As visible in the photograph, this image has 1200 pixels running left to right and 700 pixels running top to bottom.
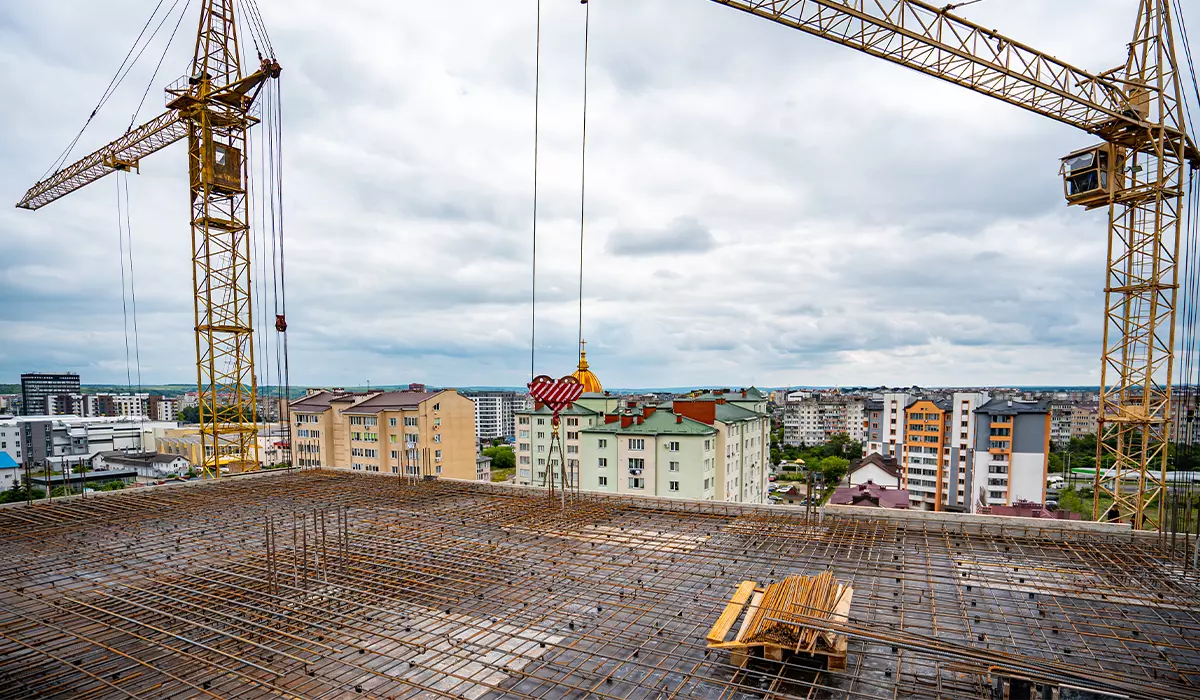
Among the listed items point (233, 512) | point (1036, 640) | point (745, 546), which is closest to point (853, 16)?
point (745, 546)

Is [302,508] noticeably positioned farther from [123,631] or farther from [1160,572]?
[1160,572]

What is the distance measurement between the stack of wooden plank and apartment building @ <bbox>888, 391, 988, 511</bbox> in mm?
44955

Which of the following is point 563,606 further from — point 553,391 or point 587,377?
point 587,377

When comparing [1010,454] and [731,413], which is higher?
[731,413]

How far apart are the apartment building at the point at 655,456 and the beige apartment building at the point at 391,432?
13.2m

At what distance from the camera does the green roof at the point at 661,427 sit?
3353 cm

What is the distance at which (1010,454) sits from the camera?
43.5m

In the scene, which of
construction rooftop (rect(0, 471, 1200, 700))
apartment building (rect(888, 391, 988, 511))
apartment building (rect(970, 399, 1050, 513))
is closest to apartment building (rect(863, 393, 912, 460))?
apartment building (rect(888, 391, 988, 511))

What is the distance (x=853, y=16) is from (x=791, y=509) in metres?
16.2

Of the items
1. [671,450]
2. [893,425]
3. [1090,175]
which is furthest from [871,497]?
[893,425]

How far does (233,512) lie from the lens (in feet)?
55.3

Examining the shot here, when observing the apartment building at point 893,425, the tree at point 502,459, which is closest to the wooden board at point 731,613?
the apartment building at point 893,425

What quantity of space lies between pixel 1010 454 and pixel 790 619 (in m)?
45.9

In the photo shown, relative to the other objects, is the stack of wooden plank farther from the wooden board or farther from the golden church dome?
the golden church dome
